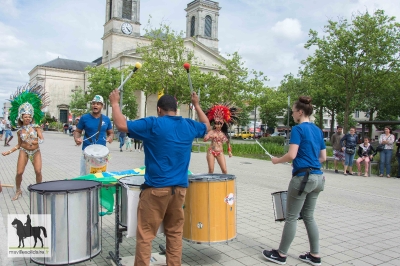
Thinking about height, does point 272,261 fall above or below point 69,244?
below

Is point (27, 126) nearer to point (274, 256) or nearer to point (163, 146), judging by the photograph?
point (163, 146)

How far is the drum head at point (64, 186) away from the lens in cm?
363

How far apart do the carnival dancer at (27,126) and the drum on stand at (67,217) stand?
402cm

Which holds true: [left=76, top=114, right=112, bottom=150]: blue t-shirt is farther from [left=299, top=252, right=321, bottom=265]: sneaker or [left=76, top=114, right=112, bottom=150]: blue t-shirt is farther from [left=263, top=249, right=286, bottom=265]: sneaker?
[left=299, top=252, right=321, bottom=265]: sneaker

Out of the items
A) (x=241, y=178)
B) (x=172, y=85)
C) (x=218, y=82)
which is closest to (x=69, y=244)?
(x=241, y=178)

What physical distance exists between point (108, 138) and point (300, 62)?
98.9ft

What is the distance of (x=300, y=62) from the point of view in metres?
34.0

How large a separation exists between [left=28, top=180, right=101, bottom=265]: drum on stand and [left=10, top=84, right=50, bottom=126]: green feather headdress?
4.14 m

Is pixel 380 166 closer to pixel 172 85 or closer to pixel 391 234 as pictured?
pixel 391 234

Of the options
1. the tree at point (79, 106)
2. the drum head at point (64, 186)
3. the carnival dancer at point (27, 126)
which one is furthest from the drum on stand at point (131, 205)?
the tree at point (79, 106)

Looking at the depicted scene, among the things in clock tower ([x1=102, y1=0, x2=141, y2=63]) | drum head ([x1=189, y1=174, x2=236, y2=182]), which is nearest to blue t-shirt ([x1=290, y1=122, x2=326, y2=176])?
drum head ([x1=189, y1=174, x2=236, y2=182])

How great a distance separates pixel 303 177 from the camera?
4.28m

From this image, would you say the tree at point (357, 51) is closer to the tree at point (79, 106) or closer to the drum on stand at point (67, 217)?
the drum on stand at point (67, 217)

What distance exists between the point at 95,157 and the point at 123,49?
70.2 m
